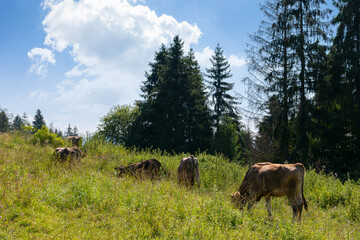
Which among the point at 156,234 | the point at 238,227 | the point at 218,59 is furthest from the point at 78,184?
the point at 218,59

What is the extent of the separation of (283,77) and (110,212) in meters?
16.8

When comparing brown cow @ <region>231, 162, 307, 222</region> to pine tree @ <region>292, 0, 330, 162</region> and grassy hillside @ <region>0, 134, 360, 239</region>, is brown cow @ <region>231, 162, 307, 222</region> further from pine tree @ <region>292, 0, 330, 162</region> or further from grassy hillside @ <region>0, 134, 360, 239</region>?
pine tree @ <region>292, 0, 330, 162</region>

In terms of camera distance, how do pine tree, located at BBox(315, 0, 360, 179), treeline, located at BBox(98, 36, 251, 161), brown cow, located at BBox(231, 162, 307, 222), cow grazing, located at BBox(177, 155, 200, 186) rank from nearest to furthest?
1. brown cow, located at BBox(231, 162, 307, 222)
2. cow grazing, located at BBox(177, 155, 200, 186)
3. pine tree, located at BBox(315, 0, 360, 179)
4. treeline, located at BBox(98, 36, 251, 161)

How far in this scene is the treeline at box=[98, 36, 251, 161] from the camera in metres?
26.8

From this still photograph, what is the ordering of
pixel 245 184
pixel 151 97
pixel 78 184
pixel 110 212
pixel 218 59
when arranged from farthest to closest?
pixel 218 59 → pixel 151 97 → pixel 245 184 → pixel 78 184 → pixel 110 212

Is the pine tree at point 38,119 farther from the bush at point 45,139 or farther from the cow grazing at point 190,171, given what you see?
the cow grazing at point 190,171

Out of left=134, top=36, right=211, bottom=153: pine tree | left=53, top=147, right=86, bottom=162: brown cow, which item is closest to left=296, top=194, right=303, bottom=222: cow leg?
left=53, top=147, right=86, bottom=162: brown cow

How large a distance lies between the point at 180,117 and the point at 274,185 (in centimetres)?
2159

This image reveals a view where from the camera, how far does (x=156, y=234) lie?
445 centimetres

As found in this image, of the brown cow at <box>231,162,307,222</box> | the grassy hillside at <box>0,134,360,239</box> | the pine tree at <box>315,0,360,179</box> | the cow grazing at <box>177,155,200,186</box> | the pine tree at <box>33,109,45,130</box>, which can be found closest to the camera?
the grassy hillside at <box>0,134,360,239</box>

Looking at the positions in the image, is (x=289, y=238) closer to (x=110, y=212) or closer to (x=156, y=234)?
(x=156, y=234)

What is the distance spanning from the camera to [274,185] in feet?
21.2

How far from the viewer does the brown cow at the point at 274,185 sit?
6160 millimetres

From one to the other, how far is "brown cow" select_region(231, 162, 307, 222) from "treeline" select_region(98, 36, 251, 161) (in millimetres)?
17649
